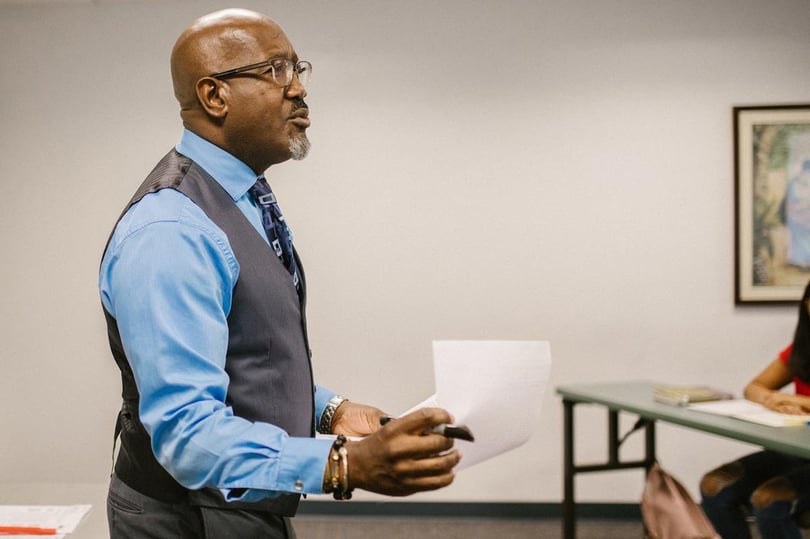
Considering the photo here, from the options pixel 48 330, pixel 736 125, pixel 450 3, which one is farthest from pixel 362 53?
pixel 48 330

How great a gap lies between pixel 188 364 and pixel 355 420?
19.2 inches

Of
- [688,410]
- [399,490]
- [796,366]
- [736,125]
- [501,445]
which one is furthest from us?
[736,125]

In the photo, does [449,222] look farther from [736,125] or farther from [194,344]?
[194,344]

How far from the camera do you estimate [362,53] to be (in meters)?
3.56

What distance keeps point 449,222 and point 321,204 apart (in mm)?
658

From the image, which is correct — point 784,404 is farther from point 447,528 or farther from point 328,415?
point 328,415

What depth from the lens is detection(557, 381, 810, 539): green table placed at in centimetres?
199

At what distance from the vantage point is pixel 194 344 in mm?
780

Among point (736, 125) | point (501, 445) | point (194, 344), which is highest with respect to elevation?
point (736, 125)

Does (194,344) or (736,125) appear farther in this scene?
(736,125)

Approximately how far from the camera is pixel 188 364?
0.77 metres

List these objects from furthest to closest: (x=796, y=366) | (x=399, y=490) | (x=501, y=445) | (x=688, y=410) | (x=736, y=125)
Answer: (x=736, y=125)
(x=796, y=366)
(x=688, y=410)
(x=501, y=445)
(x=399, y=490)

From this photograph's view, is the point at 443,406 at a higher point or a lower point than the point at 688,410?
higher

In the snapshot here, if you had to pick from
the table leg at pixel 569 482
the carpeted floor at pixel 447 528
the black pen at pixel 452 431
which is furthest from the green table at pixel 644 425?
the black pen at pixel 452 431
